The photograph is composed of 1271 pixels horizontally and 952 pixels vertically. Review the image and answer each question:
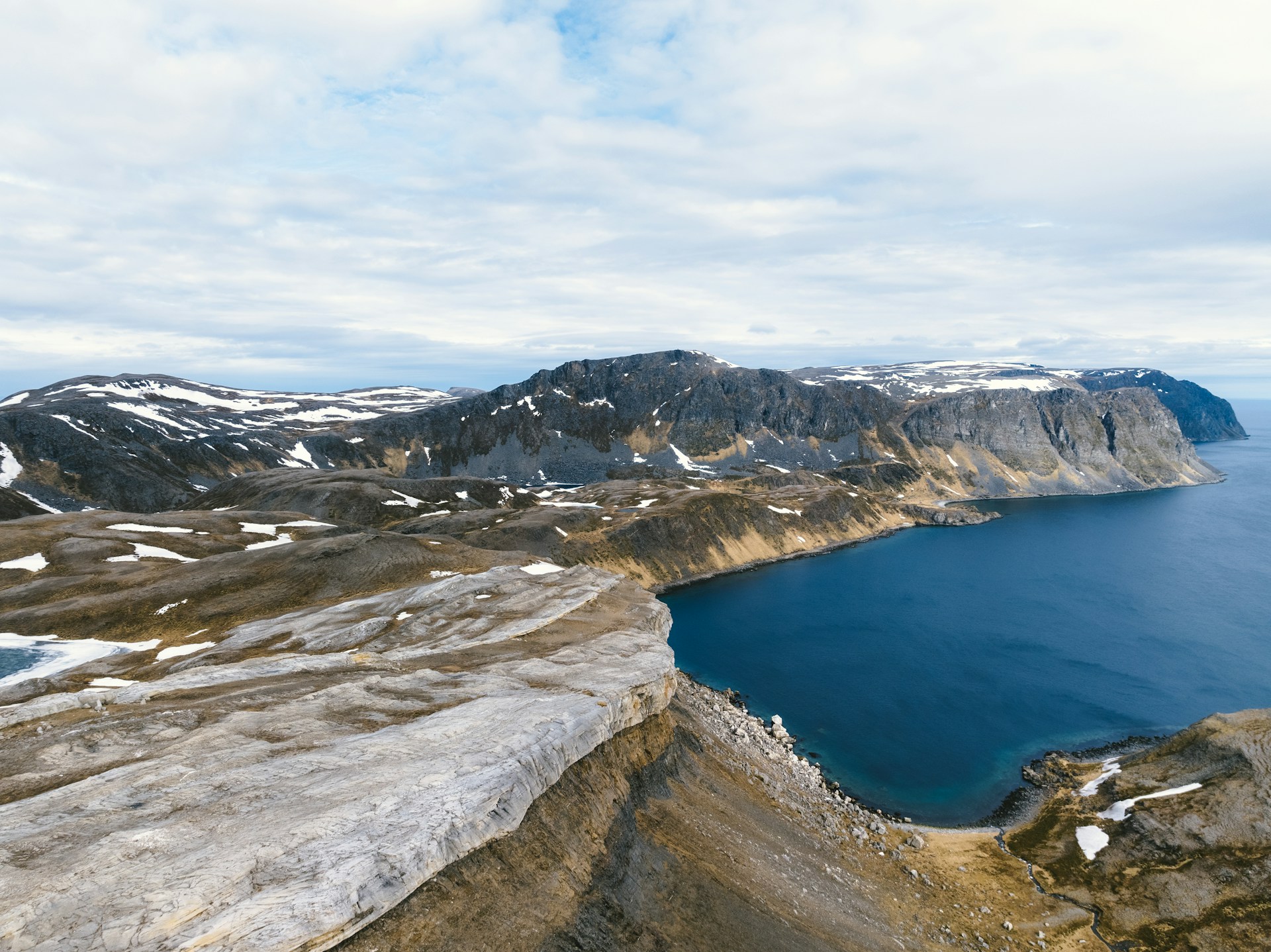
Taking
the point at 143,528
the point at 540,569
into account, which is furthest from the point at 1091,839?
the point at 143,528

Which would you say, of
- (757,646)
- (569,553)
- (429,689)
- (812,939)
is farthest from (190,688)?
(569,553)

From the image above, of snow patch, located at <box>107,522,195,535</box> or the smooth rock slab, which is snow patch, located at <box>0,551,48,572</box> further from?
the smooth rock slab

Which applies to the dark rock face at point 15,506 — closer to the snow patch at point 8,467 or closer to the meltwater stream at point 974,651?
the snow patch at point 8,467

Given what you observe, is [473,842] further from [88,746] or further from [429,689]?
[88,746]

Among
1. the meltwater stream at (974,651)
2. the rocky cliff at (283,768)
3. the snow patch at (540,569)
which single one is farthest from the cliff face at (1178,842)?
the snow patch at (540,569)

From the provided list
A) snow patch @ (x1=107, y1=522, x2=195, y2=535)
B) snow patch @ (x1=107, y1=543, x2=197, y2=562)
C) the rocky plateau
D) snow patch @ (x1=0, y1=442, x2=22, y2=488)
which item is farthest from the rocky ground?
snow patch @ (x1=0, y1=442, x2=22, y2=488)

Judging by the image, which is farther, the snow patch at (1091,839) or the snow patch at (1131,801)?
the snow patch at (1131,801)

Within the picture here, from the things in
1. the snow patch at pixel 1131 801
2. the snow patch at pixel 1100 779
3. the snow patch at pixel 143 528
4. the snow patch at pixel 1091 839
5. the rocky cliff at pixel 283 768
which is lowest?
the snow patch at pixel 1100 779

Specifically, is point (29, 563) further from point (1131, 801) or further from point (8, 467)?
point (8, 467)
